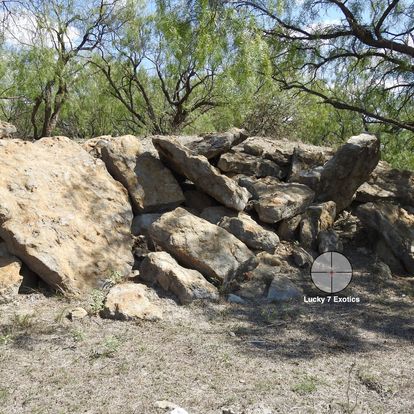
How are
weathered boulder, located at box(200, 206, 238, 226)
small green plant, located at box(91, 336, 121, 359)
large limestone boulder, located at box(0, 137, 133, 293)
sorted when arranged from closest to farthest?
small green plant, located at box(91, 336, 121, 359) < large limestone boulder, located at box(0, 137, 133, 293) < weathered boulder, located at box(200, 206, 238, 226)

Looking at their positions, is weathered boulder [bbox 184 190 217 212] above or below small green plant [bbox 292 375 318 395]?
above

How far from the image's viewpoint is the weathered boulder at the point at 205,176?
20.3 ft

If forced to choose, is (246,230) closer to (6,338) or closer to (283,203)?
(283,203)

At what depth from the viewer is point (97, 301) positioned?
14.9 ft

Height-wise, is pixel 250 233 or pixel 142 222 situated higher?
pixel 142 222

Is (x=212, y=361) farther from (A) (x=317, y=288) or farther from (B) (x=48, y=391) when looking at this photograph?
(A) (x=317, y=288)

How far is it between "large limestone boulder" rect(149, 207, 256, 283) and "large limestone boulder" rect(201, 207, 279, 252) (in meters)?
0.30

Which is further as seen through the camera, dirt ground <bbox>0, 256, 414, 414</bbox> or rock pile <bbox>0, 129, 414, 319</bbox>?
rock pile <bbox>0, 129, 414, 319</bbox>

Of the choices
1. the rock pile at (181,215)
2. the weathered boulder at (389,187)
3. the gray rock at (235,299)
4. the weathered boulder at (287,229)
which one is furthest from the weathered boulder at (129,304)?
the weathered boulder at (389,187)

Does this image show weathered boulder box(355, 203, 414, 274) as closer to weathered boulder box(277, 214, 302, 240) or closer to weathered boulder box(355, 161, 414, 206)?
weathered boulder box(355, 161, 414, 206)

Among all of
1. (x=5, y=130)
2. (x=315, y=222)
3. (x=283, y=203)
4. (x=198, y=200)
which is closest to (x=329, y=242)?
(x=315, y=222)

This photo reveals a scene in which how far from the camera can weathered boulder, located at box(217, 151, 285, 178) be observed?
7.40 metres

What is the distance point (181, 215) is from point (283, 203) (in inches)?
60.0

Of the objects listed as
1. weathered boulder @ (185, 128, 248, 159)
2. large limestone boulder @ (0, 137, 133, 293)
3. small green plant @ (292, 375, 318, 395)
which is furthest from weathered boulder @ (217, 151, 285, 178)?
small green plant @ (292, 375, 318, 395)
